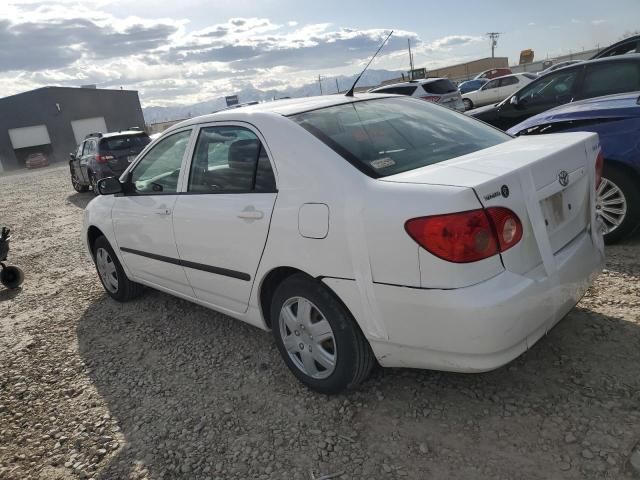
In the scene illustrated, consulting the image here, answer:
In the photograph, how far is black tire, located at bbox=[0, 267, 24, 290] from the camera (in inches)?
227

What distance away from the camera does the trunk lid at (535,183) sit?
2193 millimetres

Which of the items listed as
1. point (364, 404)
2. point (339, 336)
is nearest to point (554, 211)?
point (339, 336)

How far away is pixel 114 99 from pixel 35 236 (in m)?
42.9

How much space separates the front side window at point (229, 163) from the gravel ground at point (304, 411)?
1212 mm

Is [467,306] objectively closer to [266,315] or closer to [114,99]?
[266,315]

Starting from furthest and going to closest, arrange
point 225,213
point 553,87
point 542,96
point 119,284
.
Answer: point 542,96, point 553,87, point 119,284, point 225,213

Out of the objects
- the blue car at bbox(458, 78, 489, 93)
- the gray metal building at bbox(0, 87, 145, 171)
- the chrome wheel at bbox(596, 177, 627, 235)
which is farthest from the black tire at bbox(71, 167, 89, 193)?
the gray metal building at bbox(0, 87, 145, 171)

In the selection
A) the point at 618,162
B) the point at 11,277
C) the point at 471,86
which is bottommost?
the point at 11,277

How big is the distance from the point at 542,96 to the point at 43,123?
1743 inches

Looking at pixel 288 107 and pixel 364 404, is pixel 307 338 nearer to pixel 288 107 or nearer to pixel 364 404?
pixel 364 404

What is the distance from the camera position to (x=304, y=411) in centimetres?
282

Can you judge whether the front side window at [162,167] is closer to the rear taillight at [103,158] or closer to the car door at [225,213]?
the car door at [225,213]

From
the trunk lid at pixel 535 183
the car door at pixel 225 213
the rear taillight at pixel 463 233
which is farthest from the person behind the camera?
the car door at pixel 225 213

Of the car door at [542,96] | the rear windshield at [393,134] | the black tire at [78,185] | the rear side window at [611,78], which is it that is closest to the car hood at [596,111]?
the rear windshield at [393,134]
